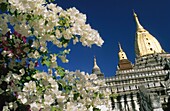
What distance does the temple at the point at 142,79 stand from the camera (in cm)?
1294

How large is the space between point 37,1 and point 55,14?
26cm

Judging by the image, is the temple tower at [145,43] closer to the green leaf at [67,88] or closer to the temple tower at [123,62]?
the temple tower at [123,62]

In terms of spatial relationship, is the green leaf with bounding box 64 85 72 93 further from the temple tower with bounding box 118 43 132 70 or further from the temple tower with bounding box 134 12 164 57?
the temple tower with bounding box 134 12 164 57

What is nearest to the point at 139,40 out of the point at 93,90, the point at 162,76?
the point at 162,76

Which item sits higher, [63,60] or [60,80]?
[63,60]

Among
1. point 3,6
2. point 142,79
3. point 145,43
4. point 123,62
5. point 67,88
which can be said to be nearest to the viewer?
point 3,6

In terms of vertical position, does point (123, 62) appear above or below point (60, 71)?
above

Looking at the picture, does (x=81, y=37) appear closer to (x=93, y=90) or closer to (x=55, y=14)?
(x=55, y=14)

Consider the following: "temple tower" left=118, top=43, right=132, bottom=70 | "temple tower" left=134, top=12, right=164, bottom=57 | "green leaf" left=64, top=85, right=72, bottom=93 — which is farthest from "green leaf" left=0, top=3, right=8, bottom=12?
"temple tower" left=134, top=12, right=164, bottom=57

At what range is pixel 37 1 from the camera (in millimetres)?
3283

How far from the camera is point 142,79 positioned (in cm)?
3081

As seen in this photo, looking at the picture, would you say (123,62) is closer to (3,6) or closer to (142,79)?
(142,79)

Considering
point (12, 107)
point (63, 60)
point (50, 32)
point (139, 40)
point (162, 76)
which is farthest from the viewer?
point (139, 40)

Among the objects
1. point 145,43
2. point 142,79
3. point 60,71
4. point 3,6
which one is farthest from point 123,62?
point 3,6
